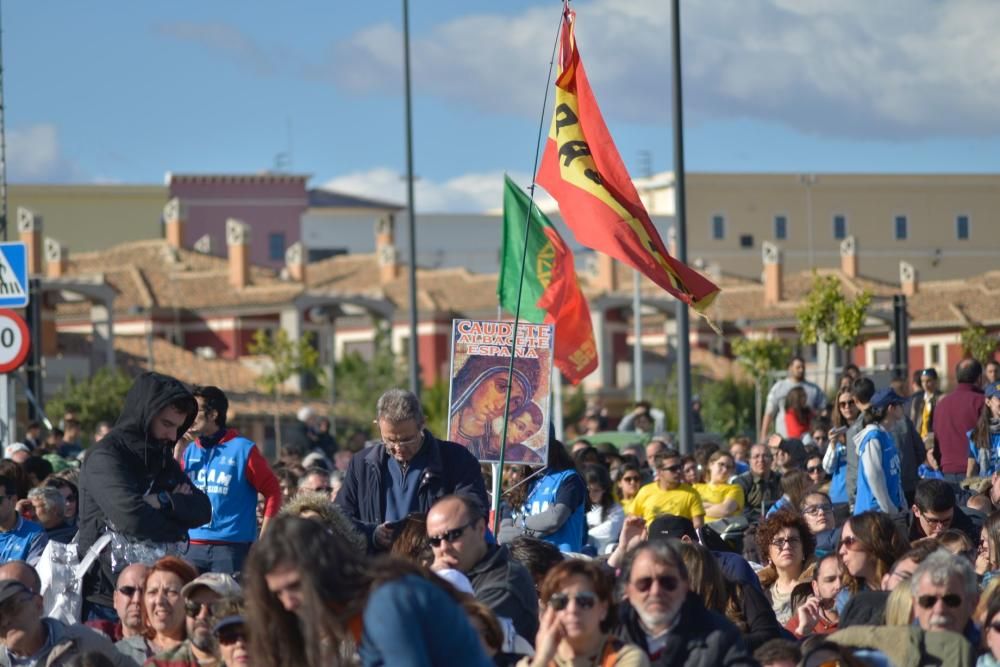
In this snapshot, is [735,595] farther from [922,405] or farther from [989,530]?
[922,405]

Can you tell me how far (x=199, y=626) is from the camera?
275 inches

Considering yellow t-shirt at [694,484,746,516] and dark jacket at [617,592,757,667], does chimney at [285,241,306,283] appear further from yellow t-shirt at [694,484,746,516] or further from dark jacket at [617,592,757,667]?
dark jacket at [617,592,757,667]

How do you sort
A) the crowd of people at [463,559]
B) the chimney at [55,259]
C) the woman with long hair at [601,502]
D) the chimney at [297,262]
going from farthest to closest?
1. the chimney at [297,262]
2. the chimney at [55,259]
3. the woman with long hair at [601,502]
4. the crowd of people at [463,559]

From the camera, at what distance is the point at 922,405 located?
54.6ft

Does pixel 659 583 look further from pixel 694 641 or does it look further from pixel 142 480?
pixel 142 480

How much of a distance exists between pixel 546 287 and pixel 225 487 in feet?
21.8

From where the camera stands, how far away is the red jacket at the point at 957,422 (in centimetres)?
1424

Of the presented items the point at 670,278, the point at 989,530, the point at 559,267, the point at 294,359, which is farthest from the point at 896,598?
the point at 294,359

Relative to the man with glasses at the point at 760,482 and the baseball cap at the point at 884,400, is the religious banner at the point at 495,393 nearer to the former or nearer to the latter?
the baseball cap at the point at 884,400

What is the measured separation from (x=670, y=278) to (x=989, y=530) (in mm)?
3104

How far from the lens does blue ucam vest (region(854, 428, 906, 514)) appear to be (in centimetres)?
1173

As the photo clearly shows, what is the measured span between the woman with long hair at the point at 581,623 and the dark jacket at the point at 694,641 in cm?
25

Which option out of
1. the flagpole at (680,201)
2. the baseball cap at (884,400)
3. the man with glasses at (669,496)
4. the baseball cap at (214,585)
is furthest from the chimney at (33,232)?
the baseball cap at (214,585)

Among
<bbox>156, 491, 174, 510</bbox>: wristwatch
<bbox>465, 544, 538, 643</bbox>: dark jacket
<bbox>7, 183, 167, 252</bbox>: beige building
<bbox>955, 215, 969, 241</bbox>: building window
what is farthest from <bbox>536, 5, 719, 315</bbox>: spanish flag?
<bbox>955, 215, 969, 241</bbox>: building window
